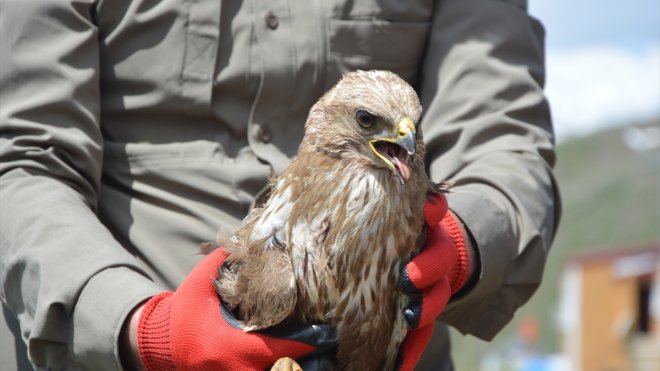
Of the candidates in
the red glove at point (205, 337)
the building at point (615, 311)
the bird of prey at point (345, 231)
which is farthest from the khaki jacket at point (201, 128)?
the building at point (615, 311)

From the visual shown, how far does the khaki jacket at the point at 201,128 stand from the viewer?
3.21 metres

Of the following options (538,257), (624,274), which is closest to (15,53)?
(538,257)

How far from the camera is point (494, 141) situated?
359cm

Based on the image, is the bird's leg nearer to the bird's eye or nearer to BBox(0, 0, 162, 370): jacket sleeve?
BBox(0, 0, 162, 370): jacket sleeve

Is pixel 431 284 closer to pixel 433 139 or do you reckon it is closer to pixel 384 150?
pixel 384 150

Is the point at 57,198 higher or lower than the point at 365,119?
lower

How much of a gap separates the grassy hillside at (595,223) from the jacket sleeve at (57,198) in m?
13.9

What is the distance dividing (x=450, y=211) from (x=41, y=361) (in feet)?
4.01

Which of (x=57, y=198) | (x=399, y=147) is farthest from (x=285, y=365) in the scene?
(x=57, y=198)

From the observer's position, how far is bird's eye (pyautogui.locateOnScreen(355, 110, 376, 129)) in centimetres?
281

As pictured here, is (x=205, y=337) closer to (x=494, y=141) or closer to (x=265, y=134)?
(x=265, y=134)

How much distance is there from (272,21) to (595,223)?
17660 millimetres

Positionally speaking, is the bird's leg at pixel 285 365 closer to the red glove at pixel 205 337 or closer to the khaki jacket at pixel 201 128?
the red glove at pixel 205 337

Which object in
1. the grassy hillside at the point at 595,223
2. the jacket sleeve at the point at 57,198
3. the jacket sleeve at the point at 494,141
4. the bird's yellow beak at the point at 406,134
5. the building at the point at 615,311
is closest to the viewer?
the bird's yellow beak at the point at 406,134
